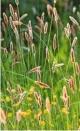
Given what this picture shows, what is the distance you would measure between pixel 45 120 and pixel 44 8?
3984 millimetres

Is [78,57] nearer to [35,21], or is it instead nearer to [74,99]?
[74,99]

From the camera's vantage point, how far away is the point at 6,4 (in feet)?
22.2

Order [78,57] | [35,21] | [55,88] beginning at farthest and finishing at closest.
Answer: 1. [35,21]
2. [78,57]
3. [55,88]

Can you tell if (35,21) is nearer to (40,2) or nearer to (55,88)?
(40,2)

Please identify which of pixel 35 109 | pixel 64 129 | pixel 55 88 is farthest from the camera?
pixel 55 88

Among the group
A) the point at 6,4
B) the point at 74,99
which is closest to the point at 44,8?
the point at 6,4

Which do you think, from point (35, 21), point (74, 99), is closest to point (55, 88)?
point (74, 99)

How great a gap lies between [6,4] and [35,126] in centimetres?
403

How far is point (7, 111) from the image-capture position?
3.27 meters

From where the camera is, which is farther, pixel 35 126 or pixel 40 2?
pixel 40 2

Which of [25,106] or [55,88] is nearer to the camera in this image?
[25,106]

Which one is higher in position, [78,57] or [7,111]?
[78,57]

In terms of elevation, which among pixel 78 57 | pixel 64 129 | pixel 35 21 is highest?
pixel 35 21

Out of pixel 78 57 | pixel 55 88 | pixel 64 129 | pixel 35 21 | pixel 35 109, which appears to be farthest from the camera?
pixel 35 21
